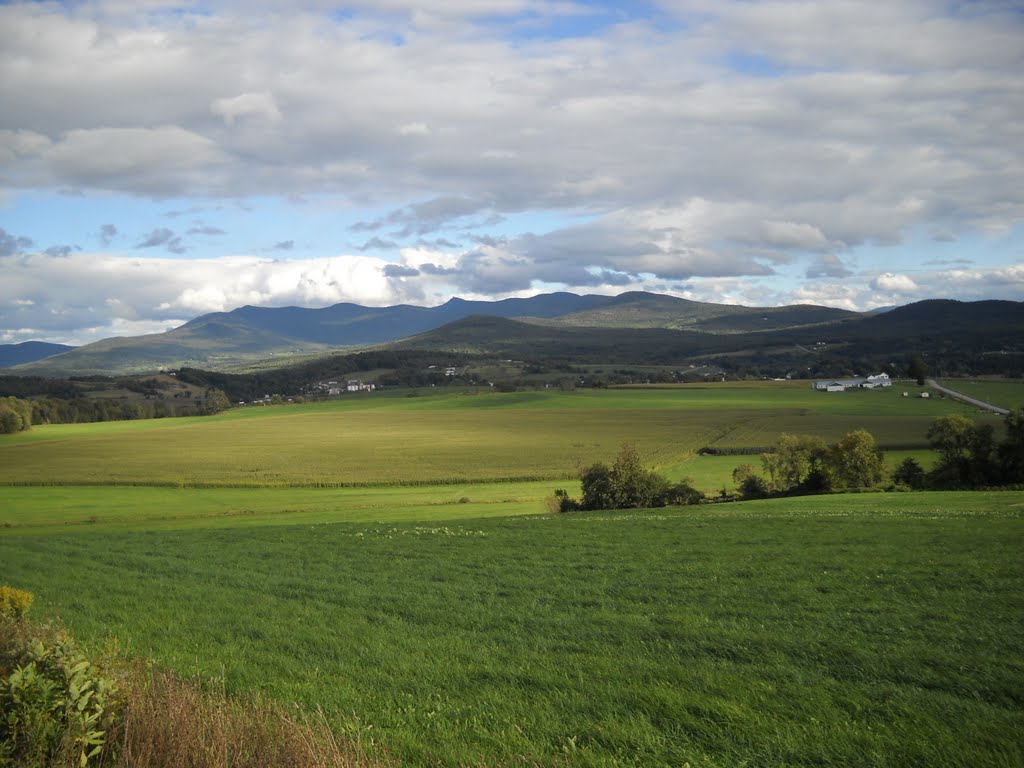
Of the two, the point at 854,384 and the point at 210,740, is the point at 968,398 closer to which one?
the point at 854,384

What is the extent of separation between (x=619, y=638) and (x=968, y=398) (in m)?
121

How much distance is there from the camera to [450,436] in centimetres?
9550

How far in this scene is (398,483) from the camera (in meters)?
62.2

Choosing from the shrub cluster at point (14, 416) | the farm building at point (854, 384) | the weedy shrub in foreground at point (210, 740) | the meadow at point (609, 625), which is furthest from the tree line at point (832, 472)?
the shrub cluster at point (14, 416)

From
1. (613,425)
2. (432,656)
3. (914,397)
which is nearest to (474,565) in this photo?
(432,656)

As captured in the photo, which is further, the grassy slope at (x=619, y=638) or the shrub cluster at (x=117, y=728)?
the grassy slope at (x=619, y=638)

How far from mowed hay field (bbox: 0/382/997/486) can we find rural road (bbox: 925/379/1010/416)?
3.02m

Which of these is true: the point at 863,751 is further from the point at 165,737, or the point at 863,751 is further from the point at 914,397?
the point at 914,397

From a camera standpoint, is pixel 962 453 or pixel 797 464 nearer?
pixel 962 453

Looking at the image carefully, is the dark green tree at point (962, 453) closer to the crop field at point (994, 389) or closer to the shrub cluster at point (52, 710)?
the crop field at point (994, 389)

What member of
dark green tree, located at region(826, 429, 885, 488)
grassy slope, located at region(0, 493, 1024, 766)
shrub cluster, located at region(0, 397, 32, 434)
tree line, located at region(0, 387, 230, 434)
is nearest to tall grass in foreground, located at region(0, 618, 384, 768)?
grassy slope, located at region(0, 493, 1024, 766)

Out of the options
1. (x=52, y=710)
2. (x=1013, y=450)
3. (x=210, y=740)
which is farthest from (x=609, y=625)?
(x=1013, y=450)

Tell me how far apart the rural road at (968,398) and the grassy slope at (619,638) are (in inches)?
3200

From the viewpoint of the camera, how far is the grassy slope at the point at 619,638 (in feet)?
25.3
